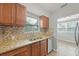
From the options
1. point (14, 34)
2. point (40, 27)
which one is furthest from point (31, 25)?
point (14, 34)

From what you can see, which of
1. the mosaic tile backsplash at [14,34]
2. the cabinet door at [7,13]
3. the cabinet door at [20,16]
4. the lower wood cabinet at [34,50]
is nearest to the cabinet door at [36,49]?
the lower wood cabinet at [34,50]

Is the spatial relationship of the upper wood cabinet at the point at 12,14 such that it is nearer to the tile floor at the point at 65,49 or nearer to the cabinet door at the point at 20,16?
the cabinet door at the point at 20,16

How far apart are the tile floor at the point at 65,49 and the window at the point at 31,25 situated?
1.85ft

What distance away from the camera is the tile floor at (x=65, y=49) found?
199 centimetres

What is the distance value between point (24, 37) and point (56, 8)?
0.83 m

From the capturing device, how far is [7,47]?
1.71 meters

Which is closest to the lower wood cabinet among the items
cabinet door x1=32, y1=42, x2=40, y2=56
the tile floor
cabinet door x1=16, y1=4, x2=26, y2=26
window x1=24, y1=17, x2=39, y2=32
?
cabinet door x1=32, y1=42, x2=40, y2=56

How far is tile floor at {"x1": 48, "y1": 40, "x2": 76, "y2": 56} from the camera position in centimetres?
199

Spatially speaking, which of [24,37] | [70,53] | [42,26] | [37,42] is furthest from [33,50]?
[70,53]

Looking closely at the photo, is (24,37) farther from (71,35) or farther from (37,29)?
(71,35)

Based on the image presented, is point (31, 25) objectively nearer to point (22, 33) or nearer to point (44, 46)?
point (22, 33)

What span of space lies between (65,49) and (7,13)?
1301 mm

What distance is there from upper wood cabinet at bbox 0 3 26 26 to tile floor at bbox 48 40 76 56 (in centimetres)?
85

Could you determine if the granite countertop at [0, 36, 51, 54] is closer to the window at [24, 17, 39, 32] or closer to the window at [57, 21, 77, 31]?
the window at [24, 17, 39, 32]
